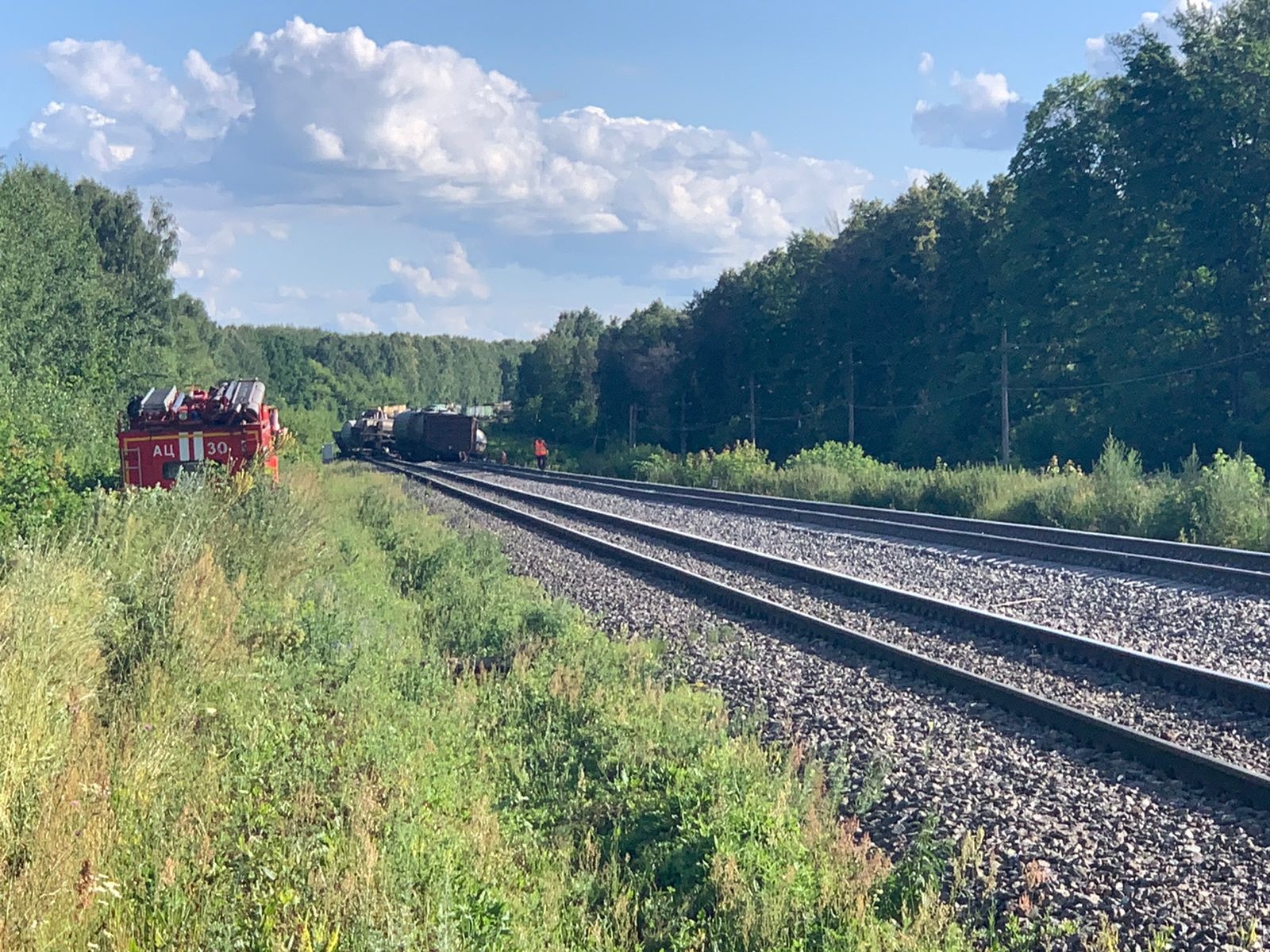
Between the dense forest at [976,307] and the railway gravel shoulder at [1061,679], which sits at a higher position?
the dense forest at [976,307]

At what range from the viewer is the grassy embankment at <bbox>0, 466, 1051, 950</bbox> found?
442 centimetres

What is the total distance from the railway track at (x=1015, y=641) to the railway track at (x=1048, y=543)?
12.3 feet

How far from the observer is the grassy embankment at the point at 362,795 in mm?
4422

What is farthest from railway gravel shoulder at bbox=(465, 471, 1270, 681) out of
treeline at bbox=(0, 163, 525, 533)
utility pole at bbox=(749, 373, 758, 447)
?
utility pole at bbox=(749, 373, 758, 447)

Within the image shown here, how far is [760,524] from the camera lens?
839 inches

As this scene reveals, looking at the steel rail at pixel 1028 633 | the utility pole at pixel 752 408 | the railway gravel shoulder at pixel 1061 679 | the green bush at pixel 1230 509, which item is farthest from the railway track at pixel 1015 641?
the utility pole at pixel 752 408

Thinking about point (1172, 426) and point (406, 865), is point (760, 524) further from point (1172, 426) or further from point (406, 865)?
point (1172, 426)

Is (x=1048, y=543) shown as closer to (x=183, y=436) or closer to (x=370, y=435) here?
(x=183, y=436)

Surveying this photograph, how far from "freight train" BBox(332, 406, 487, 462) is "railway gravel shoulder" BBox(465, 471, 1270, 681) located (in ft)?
123

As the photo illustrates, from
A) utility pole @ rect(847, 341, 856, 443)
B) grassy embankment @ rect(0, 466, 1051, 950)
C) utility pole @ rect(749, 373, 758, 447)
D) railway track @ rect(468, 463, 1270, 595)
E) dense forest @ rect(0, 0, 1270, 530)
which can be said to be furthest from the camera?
utility pole @ rect(749, 373, 758, 447)

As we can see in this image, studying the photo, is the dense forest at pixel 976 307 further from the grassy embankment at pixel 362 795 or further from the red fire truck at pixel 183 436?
the grassy embankment at pixel 362 795

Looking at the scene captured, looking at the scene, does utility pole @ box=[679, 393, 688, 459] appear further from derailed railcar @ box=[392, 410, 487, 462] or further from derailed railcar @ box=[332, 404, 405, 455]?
derailed railcar @ box=[332, 404, 405, 455]

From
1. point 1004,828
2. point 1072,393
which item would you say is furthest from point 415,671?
point 1072,393

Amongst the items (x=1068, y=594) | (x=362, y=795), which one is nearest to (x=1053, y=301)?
(x=1068, y=594)
